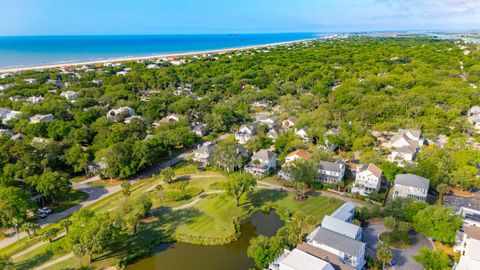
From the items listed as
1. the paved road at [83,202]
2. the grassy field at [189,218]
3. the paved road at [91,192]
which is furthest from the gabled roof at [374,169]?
the paved road at [83,202]

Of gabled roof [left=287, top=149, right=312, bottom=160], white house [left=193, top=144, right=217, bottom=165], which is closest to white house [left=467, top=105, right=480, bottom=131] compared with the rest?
gabled roof [left=287, top=149, right=312, bottom=160]

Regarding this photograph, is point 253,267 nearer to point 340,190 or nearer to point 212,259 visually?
point 212,259

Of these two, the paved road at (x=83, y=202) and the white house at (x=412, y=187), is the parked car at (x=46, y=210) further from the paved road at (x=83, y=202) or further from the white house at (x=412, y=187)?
the white house at (x=412, y=187)

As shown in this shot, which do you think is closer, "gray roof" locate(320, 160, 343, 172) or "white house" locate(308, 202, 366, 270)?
"white house" locate(308, 202, 366, 270)

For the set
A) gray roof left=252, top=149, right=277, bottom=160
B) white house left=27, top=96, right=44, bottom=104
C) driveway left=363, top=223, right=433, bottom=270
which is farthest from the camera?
white house left=27, top=96, right=44, bottom=104

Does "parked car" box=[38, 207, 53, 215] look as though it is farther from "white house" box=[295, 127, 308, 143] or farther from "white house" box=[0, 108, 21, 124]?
"white house" box=[295, 127, 308, 143]

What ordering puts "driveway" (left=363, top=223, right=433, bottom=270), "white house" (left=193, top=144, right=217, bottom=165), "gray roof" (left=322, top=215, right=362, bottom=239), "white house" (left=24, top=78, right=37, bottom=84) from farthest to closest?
"white house" (left=24, top=78, right=37, bottom=84), "white house" (left=193, top=144, right=217, bottom=165), "gray roof" (left=322, top=215, right=362, bottom=239), "driveway" (left=363, top=223, right=433, bottom=270)
